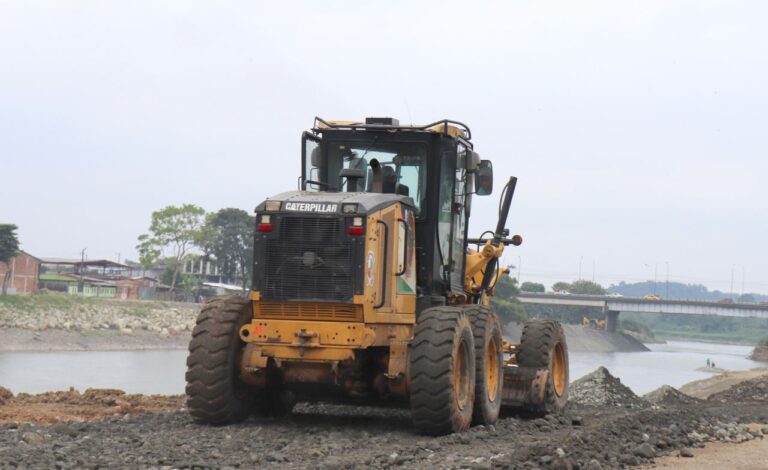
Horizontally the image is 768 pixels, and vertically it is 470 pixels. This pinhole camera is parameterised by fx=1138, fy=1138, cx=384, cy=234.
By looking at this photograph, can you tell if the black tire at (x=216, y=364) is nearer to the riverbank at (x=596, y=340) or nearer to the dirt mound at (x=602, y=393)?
the dirt mound at (x=602, y=393)

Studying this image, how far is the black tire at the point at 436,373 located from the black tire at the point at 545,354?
2946 mm

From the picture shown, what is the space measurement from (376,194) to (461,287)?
2.72 m

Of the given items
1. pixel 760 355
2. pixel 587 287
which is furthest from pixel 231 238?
pixel 587 287

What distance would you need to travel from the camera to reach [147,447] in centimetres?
973

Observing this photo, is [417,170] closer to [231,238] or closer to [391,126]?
[391,126]

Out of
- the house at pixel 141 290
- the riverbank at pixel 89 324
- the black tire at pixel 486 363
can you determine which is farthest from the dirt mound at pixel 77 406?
the house at pixel 141 290

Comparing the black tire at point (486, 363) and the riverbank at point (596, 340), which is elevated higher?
the black tire at point (486, 363)

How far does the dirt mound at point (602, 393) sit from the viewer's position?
18.6 meters

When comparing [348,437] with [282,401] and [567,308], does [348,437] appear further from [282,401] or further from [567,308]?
[567,308]

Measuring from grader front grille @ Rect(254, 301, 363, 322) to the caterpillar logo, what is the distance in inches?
36.5

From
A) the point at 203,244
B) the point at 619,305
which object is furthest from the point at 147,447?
the point at 619,305

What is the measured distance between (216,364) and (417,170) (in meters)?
3.20

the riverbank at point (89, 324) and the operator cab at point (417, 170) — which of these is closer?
the operator cab at point (417, 170)

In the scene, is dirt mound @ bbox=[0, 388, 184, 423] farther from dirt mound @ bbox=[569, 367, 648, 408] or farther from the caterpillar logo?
dirt mound @ bbox=[569, 367, 648, 408]
